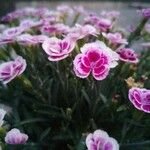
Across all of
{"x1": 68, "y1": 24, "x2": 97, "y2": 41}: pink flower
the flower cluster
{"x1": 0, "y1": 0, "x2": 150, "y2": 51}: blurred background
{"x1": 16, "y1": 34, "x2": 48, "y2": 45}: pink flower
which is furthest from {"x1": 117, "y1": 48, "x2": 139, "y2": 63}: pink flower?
{"x1": 0, "y1": 0, "x2": 150, "y2": 51}: blurred background

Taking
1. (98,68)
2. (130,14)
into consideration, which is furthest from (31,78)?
(130,14)

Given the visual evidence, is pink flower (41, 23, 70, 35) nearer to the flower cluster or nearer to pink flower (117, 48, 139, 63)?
the flower cluster

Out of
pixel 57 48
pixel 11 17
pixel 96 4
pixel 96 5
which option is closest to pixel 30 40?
pixel 57 48

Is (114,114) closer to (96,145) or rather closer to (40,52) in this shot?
(96,145)

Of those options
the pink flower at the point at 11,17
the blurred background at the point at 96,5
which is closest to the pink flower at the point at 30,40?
the pink flower at the point at 11,17

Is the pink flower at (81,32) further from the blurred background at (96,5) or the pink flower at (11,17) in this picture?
the blurred background at (96,5)
